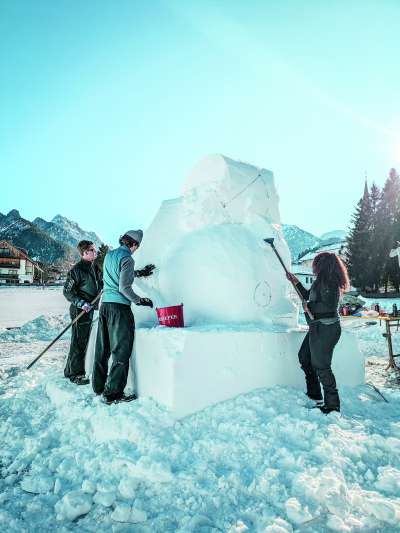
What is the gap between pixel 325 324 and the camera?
3.17 m

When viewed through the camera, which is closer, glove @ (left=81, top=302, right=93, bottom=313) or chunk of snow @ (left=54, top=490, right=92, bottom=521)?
chunk of snow @ (left=54, top=490, right=92, bottom=521)

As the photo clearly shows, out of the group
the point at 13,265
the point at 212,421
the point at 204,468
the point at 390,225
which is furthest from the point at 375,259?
the point at 13,265

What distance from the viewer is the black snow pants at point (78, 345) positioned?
418 centimetres

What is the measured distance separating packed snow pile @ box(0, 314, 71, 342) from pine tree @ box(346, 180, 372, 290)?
2555cm

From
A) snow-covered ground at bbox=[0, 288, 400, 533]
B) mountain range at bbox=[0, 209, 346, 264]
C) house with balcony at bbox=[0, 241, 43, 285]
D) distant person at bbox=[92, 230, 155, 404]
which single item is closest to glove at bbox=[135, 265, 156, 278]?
distant person at bbox=[92, 230, 155, 404]

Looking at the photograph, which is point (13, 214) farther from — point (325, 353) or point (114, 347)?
point (325, 353)

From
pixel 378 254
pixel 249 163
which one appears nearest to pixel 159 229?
pixel 249 163

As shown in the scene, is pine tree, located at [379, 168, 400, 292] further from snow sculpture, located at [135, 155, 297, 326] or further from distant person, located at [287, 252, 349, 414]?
distant person, located at [287, 252, 349, 414]

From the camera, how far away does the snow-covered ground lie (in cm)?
190

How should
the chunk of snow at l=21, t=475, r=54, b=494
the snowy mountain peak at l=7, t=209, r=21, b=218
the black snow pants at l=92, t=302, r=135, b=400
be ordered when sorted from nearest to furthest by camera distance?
1. the chunk of snow at l=21, t=475, r=54, b=494
2. the black snow pants at l=92, t=302, r=135, b=400
3. the snowy mountain peak at l=7, t=209, r=21, b=218

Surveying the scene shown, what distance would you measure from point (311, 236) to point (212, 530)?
562ft

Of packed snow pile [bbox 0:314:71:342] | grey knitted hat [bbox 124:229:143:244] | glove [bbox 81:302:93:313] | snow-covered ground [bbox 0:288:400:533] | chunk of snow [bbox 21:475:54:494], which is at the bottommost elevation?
packed snow pile [bbox 0:314:71:342]

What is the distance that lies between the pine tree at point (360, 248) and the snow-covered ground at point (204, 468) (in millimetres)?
28379

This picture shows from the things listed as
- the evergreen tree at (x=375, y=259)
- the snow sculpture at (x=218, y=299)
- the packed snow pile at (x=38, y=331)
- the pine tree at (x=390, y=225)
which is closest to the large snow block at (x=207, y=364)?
the snow sculpture at (x=218, y=299)
